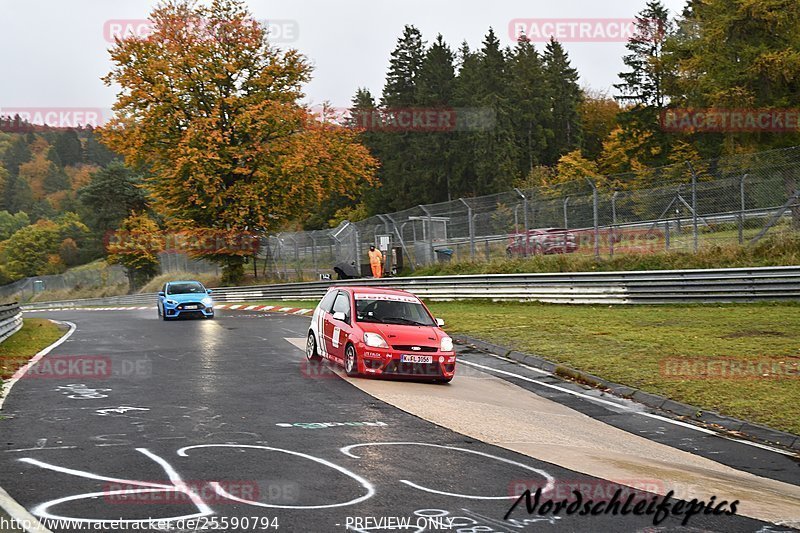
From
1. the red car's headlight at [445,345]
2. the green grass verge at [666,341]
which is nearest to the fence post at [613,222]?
the green grass verge at [666,341]

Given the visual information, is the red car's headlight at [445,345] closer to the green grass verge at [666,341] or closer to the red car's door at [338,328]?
the red car's door at [338,328]

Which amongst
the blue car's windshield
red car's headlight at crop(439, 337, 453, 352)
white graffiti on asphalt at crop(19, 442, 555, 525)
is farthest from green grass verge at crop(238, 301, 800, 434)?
the blue car's windshield

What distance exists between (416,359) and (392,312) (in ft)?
4.54

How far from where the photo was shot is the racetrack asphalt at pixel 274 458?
609 cm

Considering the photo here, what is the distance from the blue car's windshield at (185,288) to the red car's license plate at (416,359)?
56.8 feet

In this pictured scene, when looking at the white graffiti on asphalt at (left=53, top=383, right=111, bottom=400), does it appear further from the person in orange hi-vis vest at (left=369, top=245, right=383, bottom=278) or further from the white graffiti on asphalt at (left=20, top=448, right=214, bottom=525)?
the person in orange hi-vis vest at (left=369, top=245, right=383, bottom=278)

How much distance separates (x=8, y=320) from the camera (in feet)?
66.3

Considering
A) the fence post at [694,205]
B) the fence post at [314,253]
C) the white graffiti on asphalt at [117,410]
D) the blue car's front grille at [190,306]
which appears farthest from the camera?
the fence post at [314,253]

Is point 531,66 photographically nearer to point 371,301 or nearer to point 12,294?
point 12,294

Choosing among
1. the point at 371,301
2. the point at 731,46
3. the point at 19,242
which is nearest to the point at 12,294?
the point at 19,242

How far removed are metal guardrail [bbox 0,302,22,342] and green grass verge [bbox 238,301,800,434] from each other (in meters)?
10.3

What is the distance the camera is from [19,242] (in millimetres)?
123375

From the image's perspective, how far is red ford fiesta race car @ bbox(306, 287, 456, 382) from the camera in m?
13.4

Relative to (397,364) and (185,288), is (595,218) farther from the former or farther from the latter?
(397,364)
